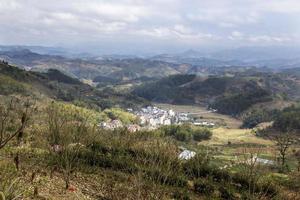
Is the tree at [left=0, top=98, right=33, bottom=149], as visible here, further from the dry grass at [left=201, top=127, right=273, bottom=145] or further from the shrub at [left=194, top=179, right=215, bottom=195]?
the dry grass at [left=201, top=127, right=273, bottom=145]

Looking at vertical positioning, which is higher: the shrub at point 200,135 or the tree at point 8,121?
the tree at point 8,121

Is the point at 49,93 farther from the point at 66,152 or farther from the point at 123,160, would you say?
the point at 66,152

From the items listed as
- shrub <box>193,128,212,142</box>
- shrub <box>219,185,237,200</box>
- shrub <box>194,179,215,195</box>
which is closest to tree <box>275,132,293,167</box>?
shrub <box>219,185,237,200</box>

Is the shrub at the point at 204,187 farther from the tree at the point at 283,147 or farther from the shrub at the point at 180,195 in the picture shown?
the tree at the point at 283,147

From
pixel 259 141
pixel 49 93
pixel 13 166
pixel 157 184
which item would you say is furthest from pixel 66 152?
pixel 49 93

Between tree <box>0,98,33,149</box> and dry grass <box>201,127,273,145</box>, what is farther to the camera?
dry grass <box>201,127,273,145</box>

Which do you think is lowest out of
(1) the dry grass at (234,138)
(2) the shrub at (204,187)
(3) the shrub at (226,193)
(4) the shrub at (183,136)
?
(1) the dry grass at (234,138)

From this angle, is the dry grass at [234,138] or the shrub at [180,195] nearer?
the shrub at [180,195]

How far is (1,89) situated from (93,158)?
129 meters

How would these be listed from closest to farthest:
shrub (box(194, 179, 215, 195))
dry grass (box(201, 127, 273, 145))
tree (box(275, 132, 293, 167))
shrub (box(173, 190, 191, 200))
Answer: shrub (box(173, 190, 191, 200)), shrub (box(194, 179, 215, 195)), tree (box(275, 132, 293, 167)), dry grass (box(201, 127, 273, 145))

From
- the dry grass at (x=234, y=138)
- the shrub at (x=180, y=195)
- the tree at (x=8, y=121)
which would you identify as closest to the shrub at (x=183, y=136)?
the dry grass at (x=234, y=138)

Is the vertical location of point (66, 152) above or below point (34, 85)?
above

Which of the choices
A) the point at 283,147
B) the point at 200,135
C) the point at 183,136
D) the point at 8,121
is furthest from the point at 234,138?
the point at 8,121

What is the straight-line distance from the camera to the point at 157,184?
19625 millimetres
